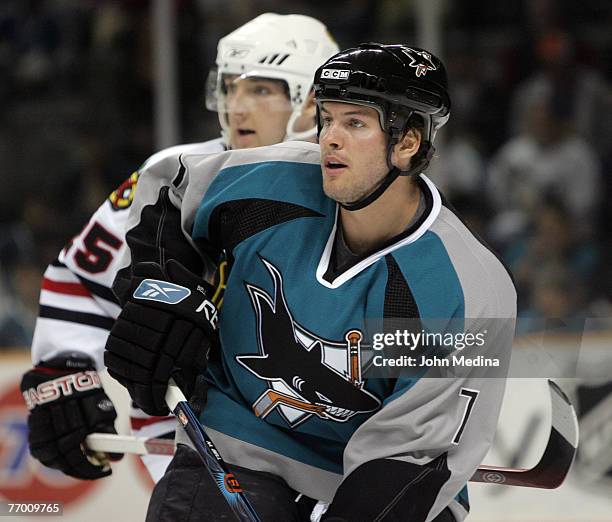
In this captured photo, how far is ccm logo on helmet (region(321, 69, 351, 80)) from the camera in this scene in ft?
6.48

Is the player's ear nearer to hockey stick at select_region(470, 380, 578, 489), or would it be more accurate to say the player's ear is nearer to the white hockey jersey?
hockey stick at select_region(470, 380, 578, 489)

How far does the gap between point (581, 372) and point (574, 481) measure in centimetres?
36

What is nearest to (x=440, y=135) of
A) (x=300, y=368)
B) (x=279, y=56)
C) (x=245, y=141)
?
(x=279, y=56)

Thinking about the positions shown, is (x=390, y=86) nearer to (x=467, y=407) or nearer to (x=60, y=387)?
(x=467, y=407)

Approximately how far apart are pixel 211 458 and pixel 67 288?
888mm

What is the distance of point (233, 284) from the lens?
2.09 m

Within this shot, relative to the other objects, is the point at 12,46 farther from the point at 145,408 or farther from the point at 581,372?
the point at 145,408

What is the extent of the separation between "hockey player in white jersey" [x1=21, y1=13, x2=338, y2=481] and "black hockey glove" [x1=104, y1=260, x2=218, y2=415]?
56 cm

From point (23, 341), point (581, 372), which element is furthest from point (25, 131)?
point (581, 372)

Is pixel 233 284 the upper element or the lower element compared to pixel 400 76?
lower

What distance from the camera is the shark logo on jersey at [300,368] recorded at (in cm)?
199

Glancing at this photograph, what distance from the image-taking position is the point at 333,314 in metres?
1.98

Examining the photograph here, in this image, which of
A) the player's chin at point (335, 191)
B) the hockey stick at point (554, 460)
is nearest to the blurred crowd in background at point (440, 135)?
the hockey stick at point (554, 460)

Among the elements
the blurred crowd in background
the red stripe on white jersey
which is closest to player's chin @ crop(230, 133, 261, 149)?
the red stripe on white jersey
